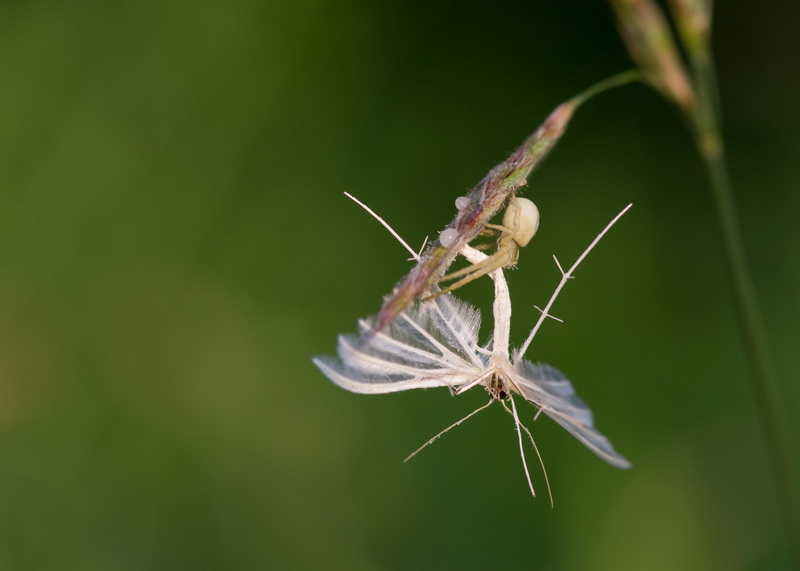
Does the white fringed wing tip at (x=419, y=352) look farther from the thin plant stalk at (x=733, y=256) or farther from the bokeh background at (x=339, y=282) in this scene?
the bokeh background at (x=339, y=282)

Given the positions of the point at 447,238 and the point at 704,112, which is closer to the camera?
the point at 447,238

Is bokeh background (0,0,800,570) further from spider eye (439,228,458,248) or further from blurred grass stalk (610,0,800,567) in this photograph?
spider eye (439,228,458,248)

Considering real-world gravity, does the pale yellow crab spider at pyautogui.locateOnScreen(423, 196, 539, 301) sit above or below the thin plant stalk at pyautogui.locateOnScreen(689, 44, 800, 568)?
below

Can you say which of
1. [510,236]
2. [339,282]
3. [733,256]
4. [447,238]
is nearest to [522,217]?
[510,236]

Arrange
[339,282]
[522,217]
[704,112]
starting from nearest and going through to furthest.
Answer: [522,217] → [704,112] → [339,282]

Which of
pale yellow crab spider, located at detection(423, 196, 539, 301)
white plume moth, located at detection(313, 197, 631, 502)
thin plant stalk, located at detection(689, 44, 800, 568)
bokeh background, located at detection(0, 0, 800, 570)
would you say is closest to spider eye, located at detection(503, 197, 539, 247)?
pale yellow crab spider, located at detection(423, 196, 539, 301)

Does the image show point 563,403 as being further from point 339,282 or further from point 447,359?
point 339,282

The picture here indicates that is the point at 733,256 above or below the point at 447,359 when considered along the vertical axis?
above

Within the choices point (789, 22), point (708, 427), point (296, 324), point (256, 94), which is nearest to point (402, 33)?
point (256, 94)
